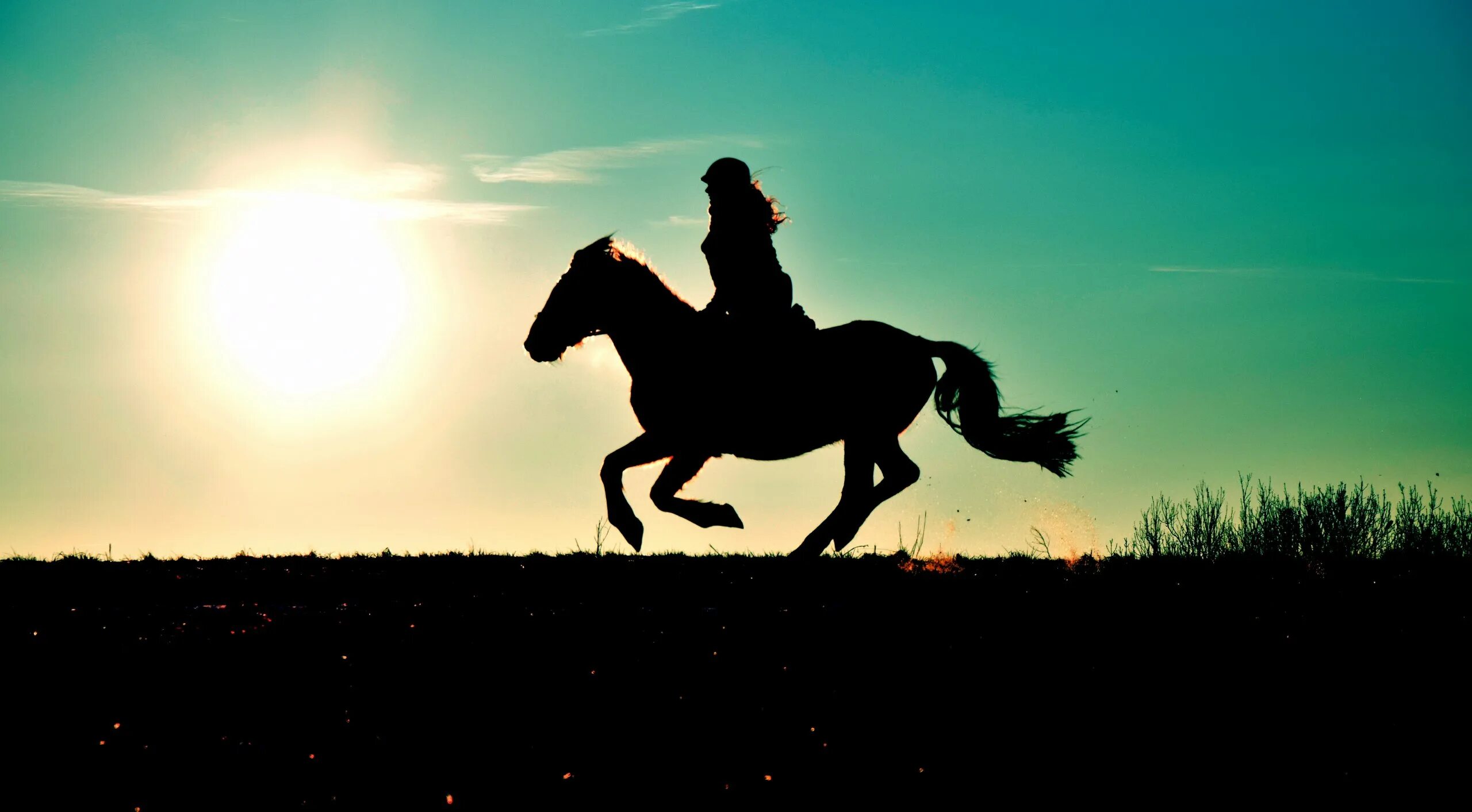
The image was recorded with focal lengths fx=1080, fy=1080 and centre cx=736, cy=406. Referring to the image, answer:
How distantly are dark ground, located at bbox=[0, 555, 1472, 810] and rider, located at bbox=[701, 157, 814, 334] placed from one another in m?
2.47

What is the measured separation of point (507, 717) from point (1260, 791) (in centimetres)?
297

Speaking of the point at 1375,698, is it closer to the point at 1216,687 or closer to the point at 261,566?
the point at 1216,687

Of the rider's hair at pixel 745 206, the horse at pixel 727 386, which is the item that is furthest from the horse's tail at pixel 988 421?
the rider's hair at pixel 745 206

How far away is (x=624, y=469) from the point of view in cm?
972

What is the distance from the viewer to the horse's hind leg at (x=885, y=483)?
32.0 ft

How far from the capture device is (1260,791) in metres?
3.91

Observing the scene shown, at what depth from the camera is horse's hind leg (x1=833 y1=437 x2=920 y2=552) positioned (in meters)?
9.74

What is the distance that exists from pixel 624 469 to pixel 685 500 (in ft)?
2.04

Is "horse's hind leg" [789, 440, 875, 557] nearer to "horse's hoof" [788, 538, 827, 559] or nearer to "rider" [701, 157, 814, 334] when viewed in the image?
"horse's hoof" [788, 538, 827, 559]

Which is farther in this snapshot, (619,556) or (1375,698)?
(619,556)

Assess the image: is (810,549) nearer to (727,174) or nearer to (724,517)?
(724,517)

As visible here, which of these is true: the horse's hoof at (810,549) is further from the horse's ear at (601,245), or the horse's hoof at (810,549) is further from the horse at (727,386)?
the horse's ear at (601,245)

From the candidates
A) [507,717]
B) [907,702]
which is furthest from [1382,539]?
[507,717]

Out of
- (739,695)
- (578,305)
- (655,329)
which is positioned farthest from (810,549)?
(739,695)
